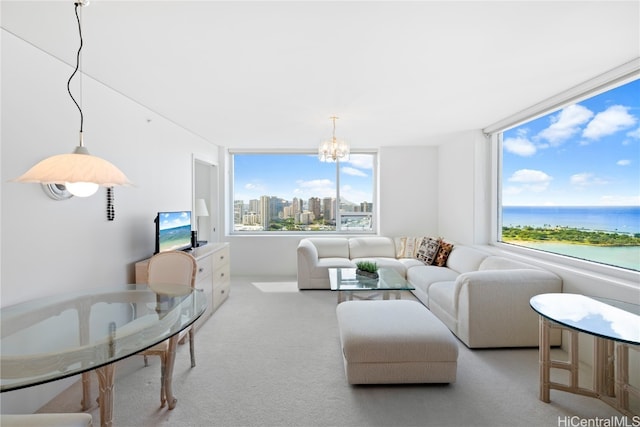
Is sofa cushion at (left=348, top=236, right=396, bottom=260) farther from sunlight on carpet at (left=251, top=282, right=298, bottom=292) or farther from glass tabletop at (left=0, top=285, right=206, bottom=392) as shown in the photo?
glass tabletop at (left=0, top=285, right=206, bottom=392)

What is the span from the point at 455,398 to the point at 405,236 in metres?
3.83

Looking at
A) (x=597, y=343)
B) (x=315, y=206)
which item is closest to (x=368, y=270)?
(x=597, y=343)

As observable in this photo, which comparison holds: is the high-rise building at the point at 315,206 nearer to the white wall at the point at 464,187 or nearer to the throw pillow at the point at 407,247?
the throw pillow at the point at 407,247

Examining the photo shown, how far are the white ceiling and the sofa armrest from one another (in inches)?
72.3

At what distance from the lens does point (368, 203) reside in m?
6.16

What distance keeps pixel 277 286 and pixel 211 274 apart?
1.49 metres

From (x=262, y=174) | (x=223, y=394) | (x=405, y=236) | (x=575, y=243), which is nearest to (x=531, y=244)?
(x=575, y=243)

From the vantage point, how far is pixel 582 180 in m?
3.04

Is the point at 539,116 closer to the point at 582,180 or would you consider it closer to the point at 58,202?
the point at 582,180

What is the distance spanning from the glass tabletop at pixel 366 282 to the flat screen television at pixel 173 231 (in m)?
1.88

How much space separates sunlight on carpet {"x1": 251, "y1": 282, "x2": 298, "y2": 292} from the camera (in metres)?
4.79

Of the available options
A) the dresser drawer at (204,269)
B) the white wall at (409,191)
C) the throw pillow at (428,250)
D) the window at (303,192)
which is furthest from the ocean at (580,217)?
the dresser drawer at (204,269)

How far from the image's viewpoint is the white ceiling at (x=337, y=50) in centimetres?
176

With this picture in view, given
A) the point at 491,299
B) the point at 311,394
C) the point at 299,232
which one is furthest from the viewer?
the point at 299,232
